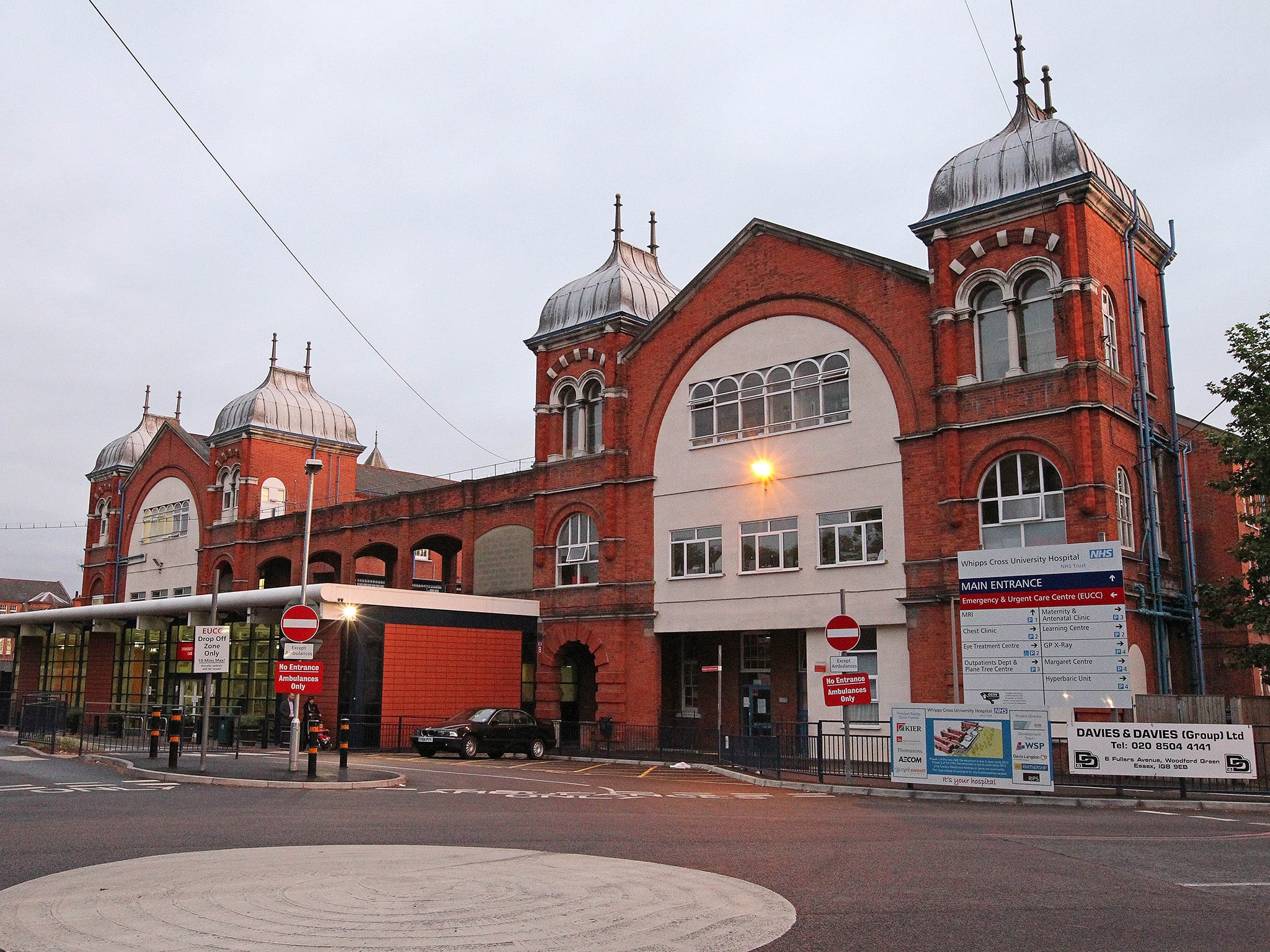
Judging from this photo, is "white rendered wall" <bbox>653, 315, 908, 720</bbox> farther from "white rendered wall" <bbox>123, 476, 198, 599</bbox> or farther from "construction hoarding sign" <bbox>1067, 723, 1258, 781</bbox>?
"white rendered wall" <bbox>123, 476, 198, 599</bbox>

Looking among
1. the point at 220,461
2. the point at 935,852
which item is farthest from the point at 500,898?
the point at 220,461

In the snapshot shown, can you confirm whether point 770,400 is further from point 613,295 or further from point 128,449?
point 128,449

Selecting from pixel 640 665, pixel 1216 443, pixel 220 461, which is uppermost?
pixel 220 461

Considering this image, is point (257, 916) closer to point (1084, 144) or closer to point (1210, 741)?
point (1210, 741)

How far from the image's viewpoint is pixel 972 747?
20.3 m

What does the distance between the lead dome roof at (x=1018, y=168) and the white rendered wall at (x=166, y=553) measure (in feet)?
129

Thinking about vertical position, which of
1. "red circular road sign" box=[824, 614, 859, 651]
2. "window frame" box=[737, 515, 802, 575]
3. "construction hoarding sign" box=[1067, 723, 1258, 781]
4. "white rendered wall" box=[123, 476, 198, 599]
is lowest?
"construction hoarding sign" box=[1067, 723, 1258, 781]

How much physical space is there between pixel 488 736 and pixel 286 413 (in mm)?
27290

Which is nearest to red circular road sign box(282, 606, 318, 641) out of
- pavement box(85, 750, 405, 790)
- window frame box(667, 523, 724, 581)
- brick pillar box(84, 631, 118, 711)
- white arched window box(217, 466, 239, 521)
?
pavement box(85, 750, 405, 790)

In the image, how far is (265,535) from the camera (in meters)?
Result: 49.3

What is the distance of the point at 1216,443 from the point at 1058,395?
13.1ft

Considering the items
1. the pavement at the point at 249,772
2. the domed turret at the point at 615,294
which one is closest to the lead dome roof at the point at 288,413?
the domed turret at the point at 615,294

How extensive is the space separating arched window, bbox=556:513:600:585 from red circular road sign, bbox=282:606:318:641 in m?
15.1

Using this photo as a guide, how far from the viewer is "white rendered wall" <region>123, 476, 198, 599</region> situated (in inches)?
2116
